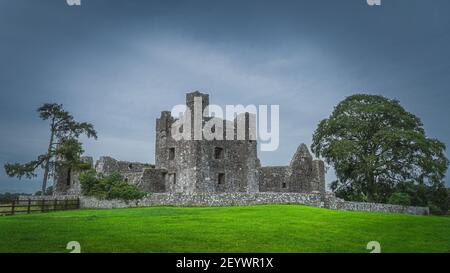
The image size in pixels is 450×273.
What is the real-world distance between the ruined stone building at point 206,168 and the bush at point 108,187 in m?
3.50

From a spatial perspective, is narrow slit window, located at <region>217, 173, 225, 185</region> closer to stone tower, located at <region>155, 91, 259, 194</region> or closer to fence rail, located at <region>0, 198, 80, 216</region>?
stone tower, located at <region>155, 91, 259, 194</region>

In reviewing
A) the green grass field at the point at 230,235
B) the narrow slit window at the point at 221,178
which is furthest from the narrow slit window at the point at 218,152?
the green grass field at the point at 230,235

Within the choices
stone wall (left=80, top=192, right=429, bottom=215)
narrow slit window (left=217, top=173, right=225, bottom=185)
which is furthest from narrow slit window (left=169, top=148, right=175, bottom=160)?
stone wall (left=80, top=192, right=429, bottom=215)

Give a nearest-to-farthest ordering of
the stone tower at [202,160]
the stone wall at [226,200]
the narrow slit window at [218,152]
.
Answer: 1. the stone wall at [226,200]
2. the stone tower at [202,160]
3. the narrow slit window at [218,152]

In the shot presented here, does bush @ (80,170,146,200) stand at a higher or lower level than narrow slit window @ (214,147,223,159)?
lower

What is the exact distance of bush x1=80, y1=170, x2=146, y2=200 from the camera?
32.7m

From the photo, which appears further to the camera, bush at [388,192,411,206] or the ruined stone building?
bush at [388,192,411,206]

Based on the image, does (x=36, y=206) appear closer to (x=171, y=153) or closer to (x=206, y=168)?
(x=171, y=153)

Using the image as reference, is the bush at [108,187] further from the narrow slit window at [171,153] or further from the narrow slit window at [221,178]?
the narrow slit window at [221,178]

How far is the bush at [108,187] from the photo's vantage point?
32656 millimetres

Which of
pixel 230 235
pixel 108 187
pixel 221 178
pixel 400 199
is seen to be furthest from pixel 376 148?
pixel 230 235

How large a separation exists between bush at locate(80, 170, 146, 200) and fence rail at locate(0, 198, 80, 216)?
1.47m

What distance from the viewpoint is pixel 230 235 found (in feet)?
49.3
